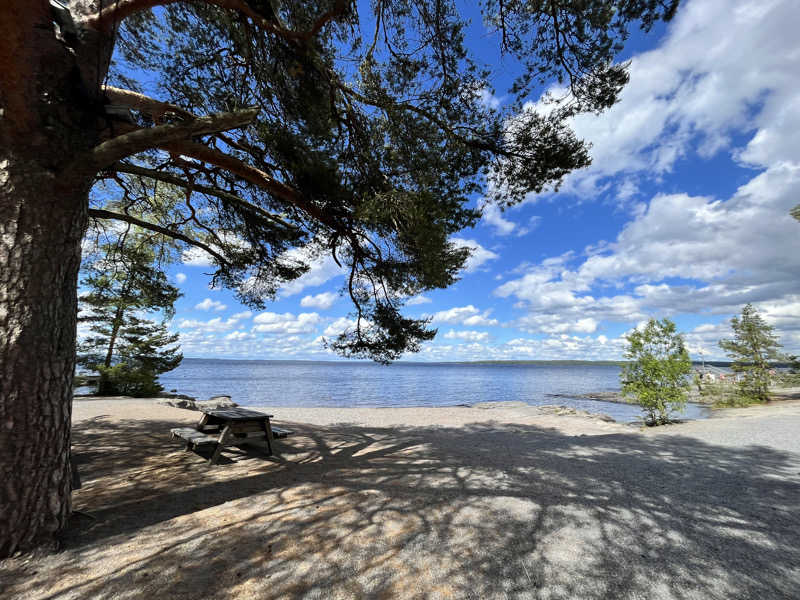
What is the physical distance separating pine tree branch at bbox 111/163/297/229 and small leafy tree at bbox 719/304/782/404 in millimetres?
22397

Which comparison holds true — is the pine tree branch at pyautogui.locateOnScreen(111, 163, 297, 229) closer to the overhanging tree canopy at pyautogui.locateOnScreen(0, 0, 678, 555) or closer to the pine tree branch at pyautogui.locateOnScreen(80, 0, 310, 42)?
the overhanging tree canopy at pyautogui.locateOnScreen(0, 0, 678, 555)

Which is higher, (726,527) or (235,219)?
(235,219)

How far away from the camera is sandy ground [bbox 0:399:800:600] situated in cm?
229

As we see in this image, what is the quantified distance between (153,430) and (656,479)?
871cm

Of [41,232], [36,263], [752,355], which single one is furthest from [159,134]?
[752,355]

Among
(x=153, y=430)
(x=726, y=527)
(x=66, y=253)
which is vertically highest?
(x=66, y=253)

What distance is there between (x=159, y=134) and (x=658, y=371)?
456 inches

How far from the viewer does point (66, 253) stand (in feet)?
9.29

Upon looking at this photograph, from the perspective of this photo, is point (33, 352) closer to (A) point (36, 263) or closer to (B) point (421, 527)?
(A) point (36, 263)

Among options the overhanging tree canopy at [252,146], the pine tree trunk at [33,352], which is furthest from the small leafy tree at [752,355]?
the pine tree trunk at [33,352]

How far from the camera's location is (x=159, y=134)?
2.63 meters

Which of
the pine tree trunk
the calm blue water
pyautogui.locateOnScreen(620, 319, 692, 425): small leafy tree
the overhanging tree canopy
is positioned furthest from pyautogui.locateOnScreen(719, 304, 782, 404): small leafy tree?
the pine tree trunk

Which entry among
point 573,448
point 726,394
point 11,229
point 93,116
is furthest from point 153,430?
point 726,394

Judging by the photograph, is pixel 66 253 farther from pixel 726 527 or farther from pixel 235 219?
pixel 726 527
